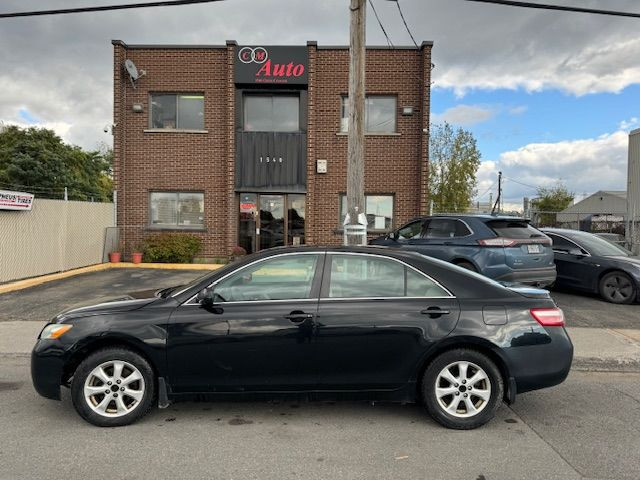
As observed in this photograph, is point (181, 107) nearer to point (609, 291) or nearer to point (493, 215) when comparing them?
point (493, 215)

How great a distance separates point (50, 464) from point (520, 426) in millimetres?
3655

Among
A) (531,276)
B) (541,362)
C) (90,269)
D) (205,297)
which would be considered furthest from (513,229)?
A: (90,269)

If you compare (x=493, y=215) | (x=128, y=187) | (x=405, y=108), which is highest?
(x=405, y=108)

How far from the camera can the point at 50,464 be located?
3412 millimetres

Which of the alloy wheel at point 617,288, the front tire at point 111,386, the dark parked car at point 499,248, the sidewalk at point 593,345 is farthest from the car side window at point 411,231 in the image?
the front tire at point 111,386

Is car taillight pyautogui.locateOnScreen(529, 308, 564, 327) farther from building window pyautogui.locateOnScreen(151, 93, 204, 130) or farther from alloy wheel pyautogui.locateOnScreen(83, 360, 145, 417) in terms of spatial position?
building window pyautogui.locateOnScreen(151, 93, 204, 130)

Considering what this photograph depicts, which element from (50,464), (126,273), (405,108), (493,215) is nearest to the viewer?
(50,464)

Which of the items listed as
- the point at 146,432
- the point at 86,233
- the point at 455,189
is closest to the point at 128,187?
the point at 86,233

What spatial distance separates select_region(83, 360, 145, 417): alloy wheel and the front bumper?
0.28 m

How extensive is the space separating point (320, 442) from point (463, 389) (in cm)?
124

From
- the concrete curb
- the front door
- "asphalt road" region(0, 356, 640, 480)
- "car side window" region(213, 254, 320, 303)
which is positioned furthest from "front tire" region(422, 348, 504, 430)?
the concrete curb

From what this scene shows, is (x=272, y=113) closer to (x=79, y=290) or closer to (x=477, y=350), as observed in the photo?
(x=79, y=290)

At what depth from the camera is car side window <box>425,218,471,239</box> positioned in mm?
8781

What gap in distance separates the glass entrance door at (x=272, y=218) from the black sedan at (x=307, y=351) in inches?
439
